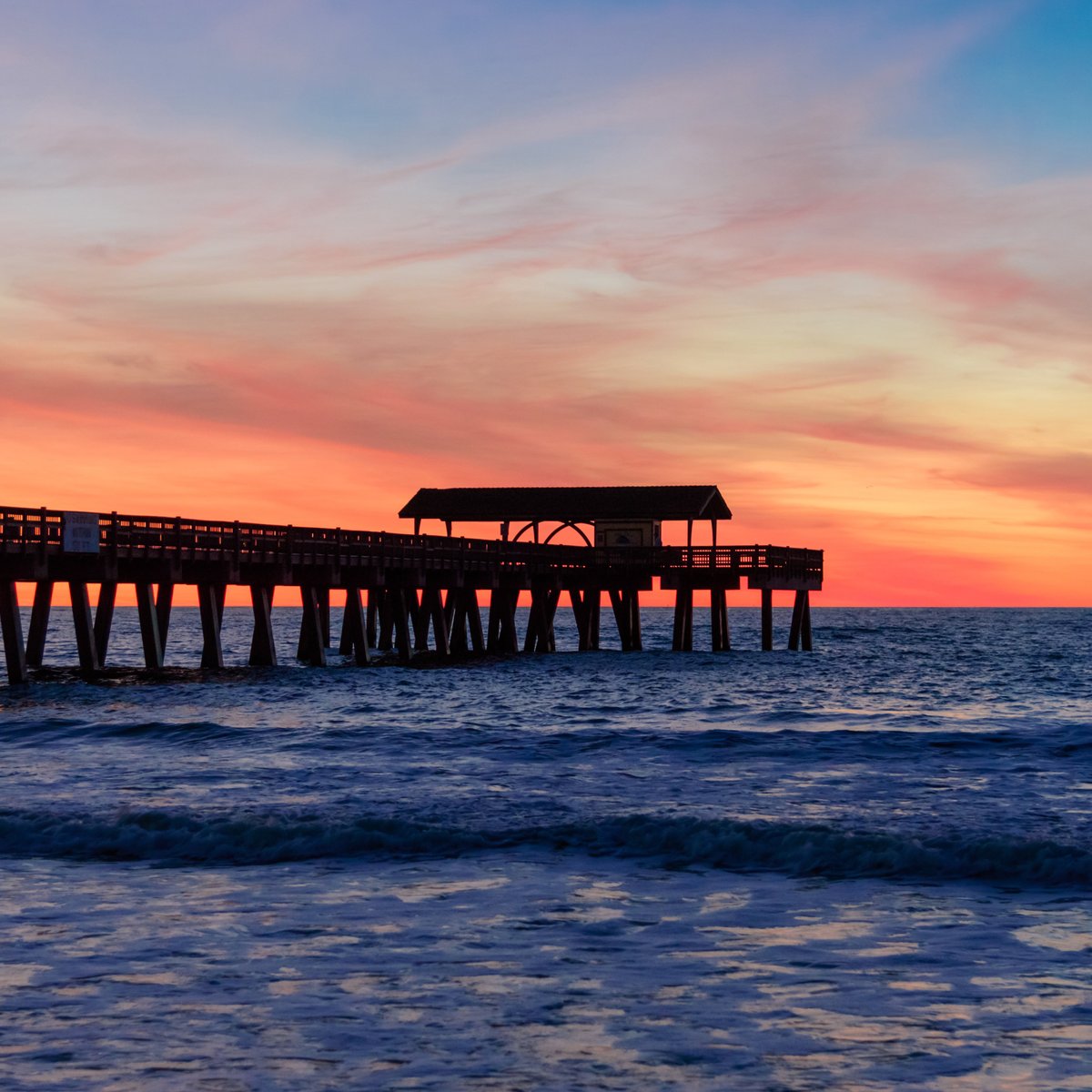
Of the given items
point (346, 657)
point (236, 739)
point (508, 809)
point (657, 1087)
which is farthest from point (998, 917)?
point (346, 657)

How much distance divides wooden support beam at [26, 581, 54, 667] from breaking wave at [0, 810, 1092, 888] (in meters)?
24.6

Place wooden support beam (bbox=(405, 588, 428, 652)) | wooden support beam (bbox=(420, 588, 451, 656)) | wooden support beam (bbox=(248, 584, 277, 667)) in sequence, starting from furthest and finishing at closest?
wooden support beam (bbox=(405, 588, 428, 652)) < wooden support beam (bbox=(420, 588, 451, 656)) < wooden support beam (bbox=(248, 584, 277, 667))

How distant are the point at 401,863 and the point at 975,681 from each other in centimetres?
3441

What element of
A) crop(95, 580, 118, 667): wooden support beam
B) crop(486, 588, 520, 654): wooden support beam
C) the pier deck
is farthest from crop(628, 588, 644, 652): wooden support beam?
crop(95, 580, 118, 667): wooden support beam

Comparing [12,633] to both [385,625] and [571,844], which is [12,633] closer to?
[385,625]

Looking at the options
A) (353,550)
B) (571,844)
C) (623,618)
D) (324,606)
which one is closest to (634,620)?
(623,618)

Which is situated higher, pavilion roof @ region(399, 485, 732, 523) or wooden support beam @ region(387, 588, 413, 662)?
pavilion roof @ region(399, 485, 732, 523)

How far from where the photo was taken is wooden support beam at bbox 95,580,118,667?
3688 centimetres

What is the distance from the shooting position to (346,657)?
2099 inches

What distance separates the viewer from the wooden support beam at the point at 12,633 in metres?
31.9

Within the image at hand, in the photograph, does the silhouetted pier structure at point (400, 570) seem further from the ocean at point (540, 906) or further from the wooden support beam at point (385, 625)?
the ocean at point (540, 906)

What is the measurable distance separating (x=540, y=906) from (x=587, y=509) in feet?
156

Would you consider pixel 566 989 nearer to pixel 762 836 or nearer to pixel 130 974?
pixel 130 974

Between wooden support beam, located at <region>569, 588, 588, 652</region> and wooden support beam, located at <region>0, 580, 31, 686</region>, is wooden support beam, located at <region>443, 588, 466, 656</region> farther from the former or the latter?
wooden support beam, located at <region>0, 580, 31, 686</region>
